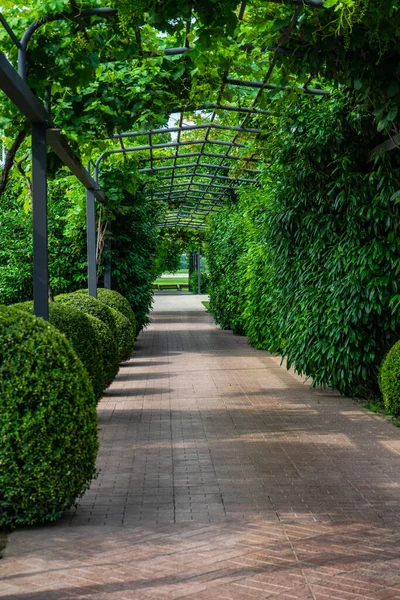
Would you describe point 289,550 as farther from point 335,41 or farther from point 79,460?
point 335,41

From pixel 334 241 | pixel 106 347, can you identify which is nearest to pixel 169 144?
pixel 334 241

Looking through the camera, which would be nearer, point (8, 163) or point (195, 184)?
point (8, 163)

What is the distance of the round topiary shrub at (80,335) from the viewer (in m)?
7.59

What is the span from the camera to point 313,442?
775cm

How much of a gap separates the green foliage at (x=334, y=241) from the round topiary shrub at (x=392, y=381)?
0.79 meters

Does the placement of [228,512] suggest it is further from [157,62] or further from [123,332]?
[123,332]

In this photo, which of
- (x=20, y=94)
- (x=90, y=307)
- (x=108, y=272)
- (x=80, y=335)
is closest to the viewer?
(x=20, y=94)

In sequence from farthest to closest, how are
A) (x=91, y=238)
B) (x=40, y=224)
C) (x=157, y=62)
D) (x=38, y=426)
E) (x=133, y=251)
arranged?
(x=133, y=251) → (x=91, y=238) → (x=157, y=62) → (x=40, y=224) → (x=38, y=426)

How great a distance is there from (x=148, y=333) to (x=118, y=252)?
5.76 metres

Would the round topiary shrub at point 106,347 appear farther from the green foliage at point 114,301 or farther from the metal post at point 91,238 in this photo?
the green foliage at point 114,301

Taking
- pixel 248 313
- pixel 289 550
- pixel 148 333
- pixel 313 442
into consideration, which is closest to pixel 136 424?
pixel 313 442

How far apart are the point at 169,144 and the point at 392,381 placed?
22.4 feet

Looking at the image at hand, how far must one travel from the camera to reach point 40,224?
6.49m

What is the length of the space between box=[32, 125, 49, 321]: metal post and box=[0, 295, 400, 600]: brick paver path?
5.01 ft
